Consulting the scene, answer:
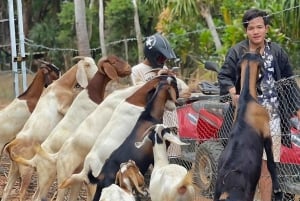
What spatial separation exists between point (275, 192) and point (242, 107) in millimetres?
675

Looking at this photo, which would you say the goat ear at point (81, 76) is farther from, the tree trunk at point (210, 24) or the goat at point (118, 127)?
the tree trunk at point (210, 24)

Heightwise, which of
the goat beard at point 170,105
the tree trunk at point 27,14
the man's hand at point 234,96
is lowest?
the goat beard at point 170,105

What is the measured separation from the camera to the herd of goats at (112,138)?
5.30 meters

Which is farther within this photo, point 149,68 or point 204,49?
point 204,49

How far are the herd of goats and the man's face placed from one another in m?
0.49

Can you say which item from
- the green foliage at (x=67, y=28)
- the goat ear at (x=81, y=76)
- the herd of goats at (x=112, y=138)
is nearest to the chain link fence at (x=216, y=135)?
the herd of goats at (x=112, y=138)

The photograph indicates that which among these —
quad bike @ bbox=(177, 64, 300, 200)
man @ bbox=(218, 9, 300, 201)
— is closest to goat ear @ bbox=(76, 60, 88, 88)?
quad bike @ bbox=(177, 64, 300, 200)

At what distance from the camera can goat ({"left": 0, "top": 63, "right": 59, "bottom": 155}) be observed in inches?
357

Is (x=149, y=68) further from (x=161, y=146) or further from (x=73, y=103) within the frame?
(x=161, y=146)

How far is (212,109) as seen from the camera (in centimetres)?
800

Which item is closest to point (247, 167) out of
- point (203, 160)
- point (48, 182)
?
point (203, 160)

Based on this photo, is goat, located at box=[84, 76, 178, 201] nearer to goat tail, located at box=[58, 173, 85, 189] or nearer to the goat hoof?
goat tail, located at box=[58, 173, 85, 189]

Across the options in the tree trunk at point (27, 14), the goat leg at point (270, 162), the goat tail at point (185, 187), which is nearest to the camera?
the goat leg at point (270, 162)

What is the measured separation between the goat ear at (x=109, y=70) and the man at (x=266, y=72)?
1.49 meters
